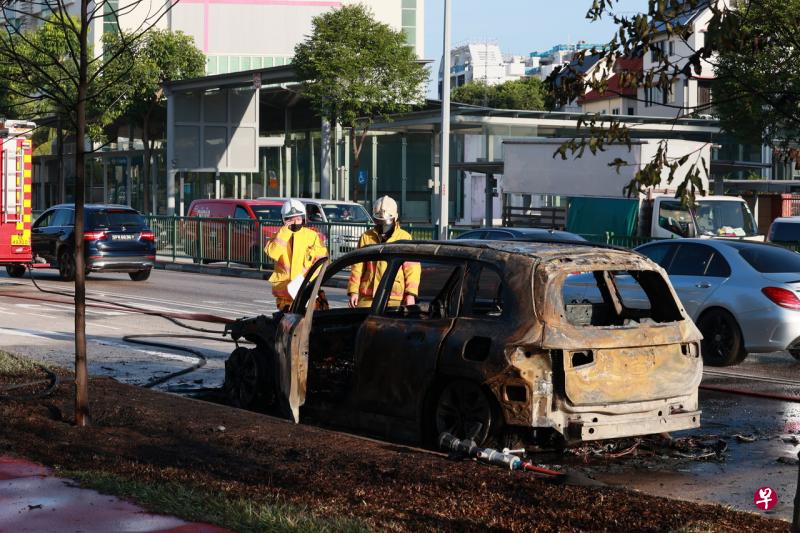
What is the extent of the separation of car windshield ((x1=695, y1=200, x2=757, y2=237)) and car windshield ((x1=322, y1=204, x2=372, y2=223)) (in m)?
8.53

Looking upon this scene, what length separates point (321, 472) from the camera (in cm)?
724

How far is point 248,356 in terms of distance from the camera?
33.3ft

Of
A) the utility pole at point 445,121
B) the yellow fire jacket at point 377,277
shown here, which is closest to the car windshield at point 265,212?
the utility pole at point 445,121

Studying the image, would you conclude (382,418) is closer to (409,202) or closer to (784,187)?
(409,202)

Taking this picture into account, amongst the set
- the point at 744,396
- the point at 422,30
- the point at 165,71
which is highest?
the point at 422,30

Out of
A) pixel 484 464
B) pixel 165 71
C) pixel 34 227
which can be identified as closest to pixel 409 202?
pixel 165 71

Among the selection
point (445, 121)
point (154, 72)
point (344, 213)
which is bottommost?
point (344, 213)

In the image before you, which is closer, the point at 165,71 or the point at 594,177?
the point at 594,177

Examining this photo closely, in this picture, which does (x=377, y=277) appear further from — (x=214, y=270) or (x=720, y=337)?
(x=214, y=270)

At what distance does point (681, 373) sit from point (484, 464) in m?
1.70

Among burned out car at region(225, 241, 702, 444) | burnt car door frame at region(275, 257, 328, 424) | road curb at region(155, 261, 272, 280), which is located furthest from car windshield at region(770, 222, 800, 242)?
burnt car door frame at region(275, 257, 328, 424)

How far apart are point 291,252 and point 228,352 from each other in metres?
3.55

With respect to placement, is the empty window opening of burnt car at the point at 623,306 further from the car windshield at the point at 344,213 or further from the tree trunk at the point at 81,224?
the car windshield at the point at 344,213

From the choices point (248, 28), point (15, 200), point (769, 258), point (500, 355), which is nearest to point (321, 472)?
point (500, 355)
